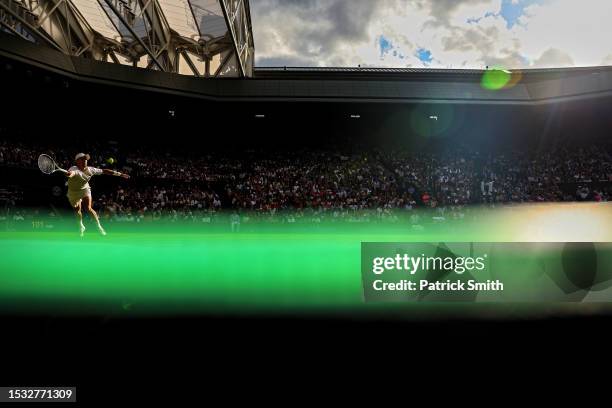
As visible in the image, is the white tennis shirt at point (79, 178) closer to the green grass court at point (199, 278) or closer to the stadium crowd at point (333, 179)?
the green grass court at point (199, 278)

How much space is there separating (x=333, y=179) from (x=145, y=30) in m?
18.7

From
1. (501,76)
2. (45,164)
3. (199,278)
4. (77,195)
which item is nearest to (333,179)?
(77,195)

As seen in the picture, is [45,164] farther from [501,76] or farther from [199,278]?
[501,76]

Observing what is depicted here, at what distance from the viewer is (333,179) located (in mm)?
26938

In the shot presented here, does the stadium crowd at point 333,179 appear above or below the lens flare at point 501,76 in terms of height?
below

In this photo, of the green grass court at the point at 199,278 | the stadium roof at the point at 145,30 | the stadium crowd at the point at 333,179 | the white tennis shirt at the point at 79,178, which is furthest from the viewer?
the stadium roof at the point at 145,30

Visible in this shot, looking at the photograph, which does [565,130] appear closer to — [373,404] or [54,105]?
[373,404]

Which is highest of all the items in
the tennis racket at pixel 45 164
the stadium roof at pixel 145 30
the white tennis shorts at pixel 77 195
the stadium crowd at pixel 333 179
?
the stadium roof at pixel 145 30

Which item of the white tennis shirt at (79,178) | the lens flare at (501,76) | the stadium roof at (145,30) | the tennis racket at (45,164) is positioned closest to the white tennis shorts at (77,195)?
the white tennis shirt at (79,178)

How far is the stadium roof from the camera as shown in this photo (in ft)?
77.2

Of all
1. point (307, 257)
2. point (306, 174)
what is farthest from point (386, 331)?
point (306, 174)

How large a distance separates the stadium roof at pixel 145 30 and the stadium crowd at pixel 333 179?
7.72 meters

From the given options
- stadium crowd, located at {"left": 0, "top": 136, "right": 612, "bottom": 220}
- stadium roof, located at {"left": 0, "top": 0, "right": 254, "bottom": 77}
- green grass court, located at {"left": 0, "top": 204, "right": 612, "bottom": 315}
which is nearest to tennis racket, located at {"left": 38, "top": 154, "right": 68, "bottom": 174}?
green grass court, located at {"left": 0, "top": 204, "right": 612, "bottom": 315}

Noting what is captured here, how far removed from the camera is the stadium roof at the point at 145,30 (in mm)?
23531
